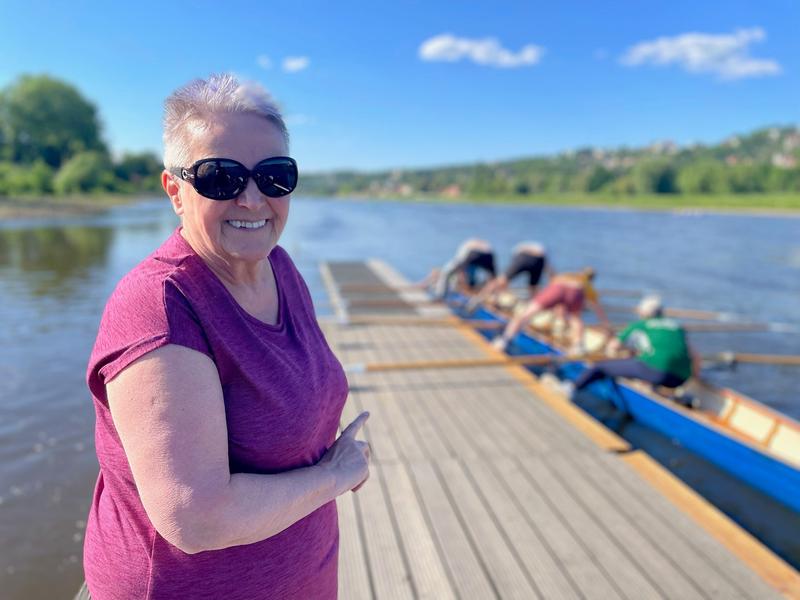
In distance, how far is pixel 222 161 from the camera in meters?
1.13

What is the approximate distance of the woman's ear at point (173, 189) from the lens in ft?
3.91

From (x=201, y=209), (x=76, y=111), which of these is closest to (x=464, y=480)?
(x=201, y=209)

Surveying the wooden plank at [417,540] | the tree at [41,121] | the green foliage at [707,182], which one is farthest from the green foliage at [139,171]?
the wooden plank at [417,540]

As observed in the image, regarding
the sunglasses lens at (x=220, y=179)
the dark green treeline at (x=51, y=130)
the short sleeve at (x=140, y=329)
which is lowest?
the short sleeve at (x=140, y=329)

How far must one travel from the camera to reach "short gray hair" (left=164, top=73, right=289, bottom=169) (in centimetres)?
111

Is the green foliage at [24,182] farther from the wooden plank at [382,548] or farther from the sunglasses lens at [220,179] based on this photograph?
the sunglasses lens at [220,179]

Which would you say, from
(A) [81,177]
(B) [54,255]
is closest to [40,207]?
(A) [81,177]

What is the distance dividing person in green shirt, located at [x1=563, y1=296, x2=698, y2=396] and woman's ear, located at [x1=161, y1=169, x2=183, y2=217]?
5.92 m

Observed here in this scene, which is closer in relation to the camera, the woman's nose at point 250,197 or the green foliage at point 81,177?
the woman's nose at point 250,197

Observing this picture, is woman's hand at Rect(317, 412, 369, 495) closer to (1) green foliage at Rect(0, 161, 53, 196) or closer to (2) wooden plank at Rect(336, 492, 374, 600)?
(2) wooden plank at Rect(336, 492, 374, 600)

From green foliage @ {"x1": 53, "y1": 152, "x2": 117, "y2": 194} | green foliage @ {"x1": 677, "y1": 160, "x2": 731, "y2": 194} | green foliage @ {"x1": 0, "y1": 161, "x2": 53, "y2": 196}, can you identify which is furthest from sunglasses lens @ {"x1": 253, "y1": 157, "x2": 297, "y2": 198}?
green foliage @ {"x1": 677, "y1": 160, "x2": 731, "y2": 194}

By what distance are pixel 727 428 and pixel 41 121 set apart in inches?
3651

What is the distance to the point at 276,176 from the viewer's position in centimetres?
122

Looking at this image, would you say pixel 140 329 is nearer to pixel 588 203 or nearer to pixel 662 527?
pixel 662 527
